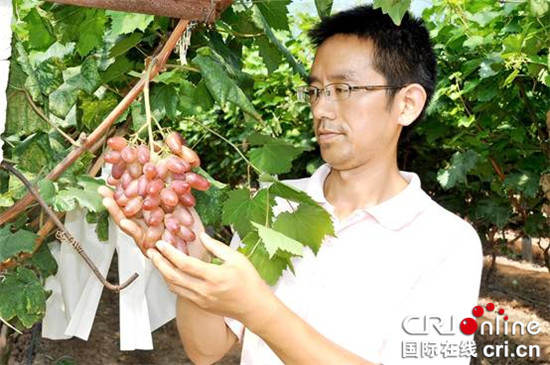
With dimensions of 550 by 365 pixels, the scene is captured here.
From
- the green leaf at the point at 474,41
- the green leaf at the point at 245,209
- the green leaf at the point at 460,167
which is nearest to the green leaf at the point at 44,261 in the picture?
the green leaf at the point at 245,209

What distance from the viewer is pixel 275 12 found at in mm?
1826

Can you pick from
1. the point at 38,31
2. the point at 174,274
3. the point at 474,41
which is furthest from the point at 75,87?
the point at 474,41

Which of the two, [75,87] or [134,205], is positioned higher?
[75,87]

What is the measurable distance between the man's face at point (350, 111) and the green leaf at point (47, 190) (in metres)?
0.57

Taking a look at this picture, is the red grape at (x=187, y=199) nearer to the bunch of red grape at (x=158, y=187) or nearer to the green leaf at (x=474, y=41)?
the bunch of red grape at (x=158, y=187)

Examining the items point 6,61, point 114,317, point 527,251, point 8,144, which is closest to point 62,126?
point 8,144

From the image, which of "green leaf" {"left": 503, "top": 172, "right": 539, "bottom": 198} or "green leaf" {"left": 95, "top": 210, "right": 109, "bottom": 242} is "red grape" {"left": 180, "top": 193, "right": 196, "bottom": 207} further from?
"green leaf" {"left": 503, "top": 172, "right": 539, "bottom": 198}

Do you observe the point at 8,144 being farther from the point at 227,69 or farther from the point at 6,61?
the point at 6,61

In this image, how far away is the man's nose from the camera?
63.3 inches

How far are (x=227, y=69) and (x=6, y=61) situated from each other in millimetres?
776

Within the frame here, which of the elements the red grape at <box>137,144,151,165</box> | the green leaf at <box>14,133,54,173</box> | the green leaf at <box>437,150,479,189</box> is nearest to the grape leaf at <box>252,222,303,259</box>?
the red grape at <box>137,144,151,165</box>

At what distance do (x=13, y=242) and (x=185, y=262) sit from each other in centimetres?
68

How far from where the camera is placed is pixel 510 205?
482cm

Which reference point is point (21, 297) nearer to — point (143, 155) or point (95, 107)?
point (95, 107)
